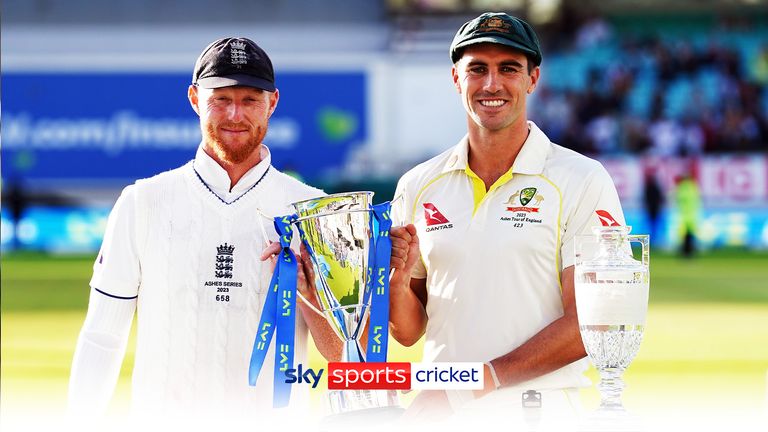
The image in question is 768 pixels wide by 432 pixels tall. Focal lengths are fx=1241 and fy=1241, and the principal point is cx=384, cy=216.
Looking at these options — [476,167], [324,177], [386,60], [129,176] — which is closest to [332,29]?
[386,60]

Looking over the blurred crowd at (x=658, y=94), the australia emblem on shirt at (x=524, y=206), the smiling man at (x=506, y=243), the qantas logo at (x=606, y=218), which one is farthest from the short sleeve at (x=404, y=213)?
the blurred crowd at (x=658, y=94)

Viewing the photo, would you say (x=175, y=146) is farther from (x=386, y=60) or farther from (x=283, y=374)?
(x=283, y=374)

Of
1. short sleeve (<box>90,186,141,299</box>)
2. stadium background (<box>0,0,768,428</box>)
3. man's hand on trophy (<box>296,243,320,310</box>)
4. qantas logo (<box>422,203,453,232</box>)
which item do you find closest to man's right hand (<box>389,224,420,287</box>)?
man's hand on trophy (<box>296,243,320,310</box>)

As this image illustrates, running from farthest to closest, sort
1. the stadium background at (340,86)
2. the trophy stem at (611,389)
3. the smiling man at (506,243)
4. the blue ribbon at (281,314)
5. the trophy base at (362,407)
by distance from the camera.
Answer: the stadium background at (340,86) < the smiling man at (506,243) < the blue ribbon at (281,314) < the trophy base at (362,407) < the trophy stem at (611,389)

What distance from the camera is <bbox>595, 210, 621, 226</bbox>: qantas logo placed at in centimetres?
316

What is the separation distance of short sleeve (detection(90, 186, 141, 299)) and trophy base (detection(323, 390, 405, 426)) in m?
0.74

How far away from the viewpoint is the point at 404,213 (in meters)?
3.46

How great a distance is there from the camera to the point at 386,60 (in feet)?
96.2

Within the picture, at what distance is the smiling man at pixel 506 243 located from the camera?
123 inches

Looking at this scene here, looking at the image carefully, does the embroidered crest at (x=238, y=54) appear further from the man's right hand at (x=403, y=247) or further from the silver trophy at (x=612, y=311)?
the silver trophy at (x=612, y=311)

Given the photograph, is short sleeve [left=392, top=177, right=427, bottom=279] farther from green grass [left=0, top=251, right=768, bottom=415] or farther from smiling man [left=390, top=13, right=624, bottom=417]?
green grass [left=0, top=251, right=768, bottom=415]

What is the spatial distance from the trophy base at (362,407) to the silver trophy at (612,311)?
1.48 ft

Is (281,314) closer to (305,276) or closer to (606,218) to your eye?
(305,276)

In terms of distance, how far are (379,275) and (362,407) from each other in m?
0.34
